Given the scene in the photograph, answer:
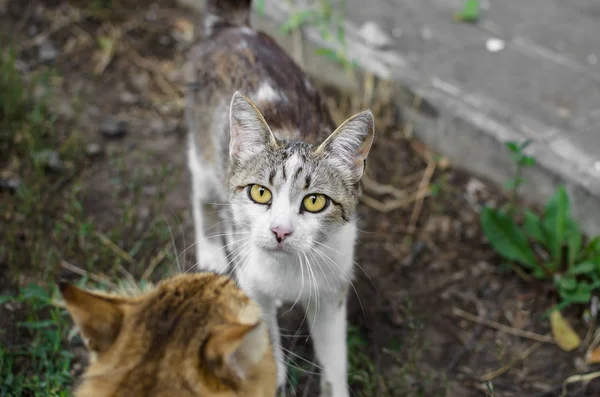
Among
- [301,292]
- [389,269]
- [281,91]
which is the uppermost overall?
[281,91]

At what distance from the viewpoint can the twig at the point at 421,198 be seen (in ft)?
14.5

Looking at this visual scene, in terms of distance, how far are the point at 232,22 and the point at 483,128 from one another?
5.54 feet

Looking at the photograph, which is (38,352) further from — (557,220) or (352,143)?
(557,220)

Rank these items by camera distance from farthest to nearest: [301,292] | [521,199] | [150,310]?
[521,199], [301,292], [150,310]

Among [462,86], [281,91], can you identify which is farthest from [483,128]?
[281,91]

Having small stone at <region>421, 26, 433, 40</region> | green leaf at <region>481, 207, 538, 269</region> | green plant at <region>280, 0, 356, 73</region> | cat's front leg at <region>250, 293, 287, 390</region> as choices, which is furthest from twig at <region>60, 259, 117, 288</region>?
small stone at <region>421, 26, 433, 40</region>

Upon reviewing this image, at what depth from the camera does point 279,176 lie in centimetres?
281

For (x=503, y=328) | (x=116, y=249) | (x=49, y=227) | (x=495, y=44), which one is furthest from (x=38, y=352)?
(x=495, y=44)

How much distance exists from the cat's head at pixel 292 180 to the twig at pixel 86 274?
109 cm

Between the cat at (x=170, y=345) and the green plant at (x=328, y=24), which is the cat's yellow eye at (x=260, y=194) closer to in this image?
the cat at (x=170, y=345)

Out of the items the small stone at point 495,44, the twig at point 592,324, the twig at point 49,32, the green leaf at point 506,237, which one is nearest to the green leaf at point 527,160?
the green leaf at point 506,237

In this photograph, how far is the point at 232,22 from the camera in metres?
3.98

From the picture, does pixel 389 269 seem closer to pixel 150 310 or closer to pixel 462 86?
pixel 462 86

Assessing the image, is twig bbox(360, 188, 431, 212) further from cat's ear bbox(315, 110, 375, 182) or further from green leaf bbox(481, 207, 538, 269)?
cat's ear bbox(315, 110, 375, 182)
